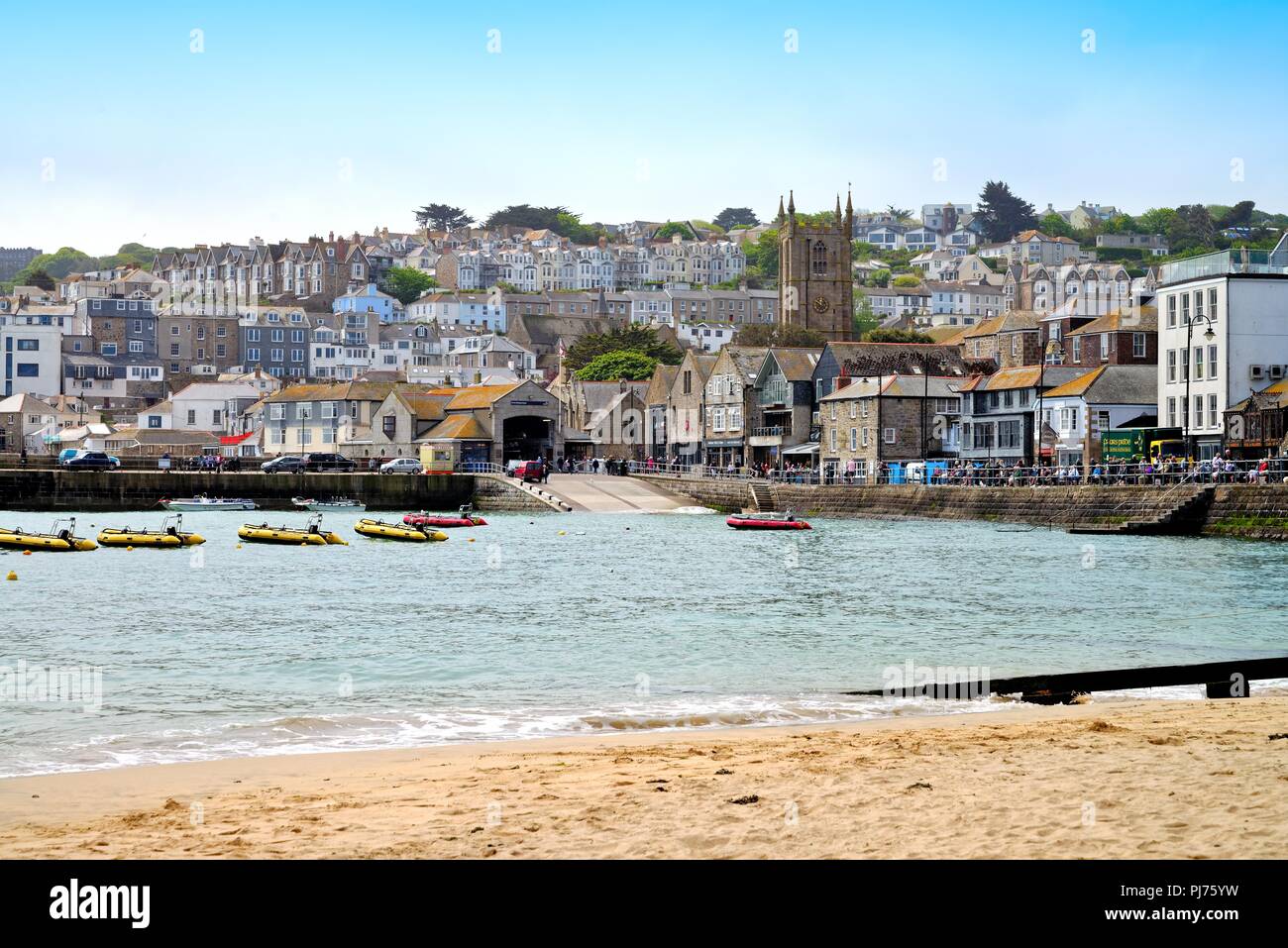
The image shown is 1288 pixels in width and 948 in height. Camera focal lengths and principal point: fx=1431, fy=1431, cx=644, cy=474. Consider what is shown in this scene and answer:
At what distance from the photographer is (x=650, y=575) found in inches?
1980

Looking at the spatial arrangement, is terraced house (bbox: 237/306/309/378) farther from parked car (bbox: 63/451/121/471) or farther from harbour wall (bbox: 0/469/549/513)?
harbour wall (bbox: 0/469/549/513)

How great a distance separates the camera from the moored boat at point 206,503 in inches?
3775

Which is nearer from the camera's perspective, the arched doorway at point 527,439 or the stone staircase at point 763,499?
the stone staircase at point 763,499

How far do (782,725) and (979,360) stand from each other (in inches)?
3567

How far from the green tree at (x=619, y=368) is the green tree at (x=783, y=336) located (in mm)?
10796

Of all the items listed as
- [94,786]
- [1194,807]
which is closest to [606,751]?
[94,786]

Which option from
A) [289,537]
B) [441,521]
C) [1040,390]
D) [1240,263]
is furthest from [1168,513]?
[289,537]

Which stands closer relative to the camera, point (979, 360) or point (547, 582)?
point (547, 582)

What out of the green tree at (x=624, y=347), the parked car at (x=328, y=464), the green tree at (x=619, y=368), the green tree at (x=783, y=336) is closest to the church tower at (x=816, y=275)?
the green tree at (x=783, y=336)

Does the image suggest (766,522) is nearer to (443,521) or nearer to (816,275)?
(443,521)

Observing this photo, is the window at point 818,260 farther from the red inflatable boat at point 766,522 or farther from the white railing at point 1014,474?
the red inflatable boat at point 766,522

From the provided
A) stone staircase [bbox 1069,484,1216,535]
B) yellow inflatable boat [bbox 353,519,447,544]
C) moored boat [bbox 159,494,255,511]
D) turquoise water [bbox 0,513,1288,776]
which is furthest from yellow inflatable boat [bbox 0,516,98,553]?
stone staircase [bbox 1069,484,1216,535]
